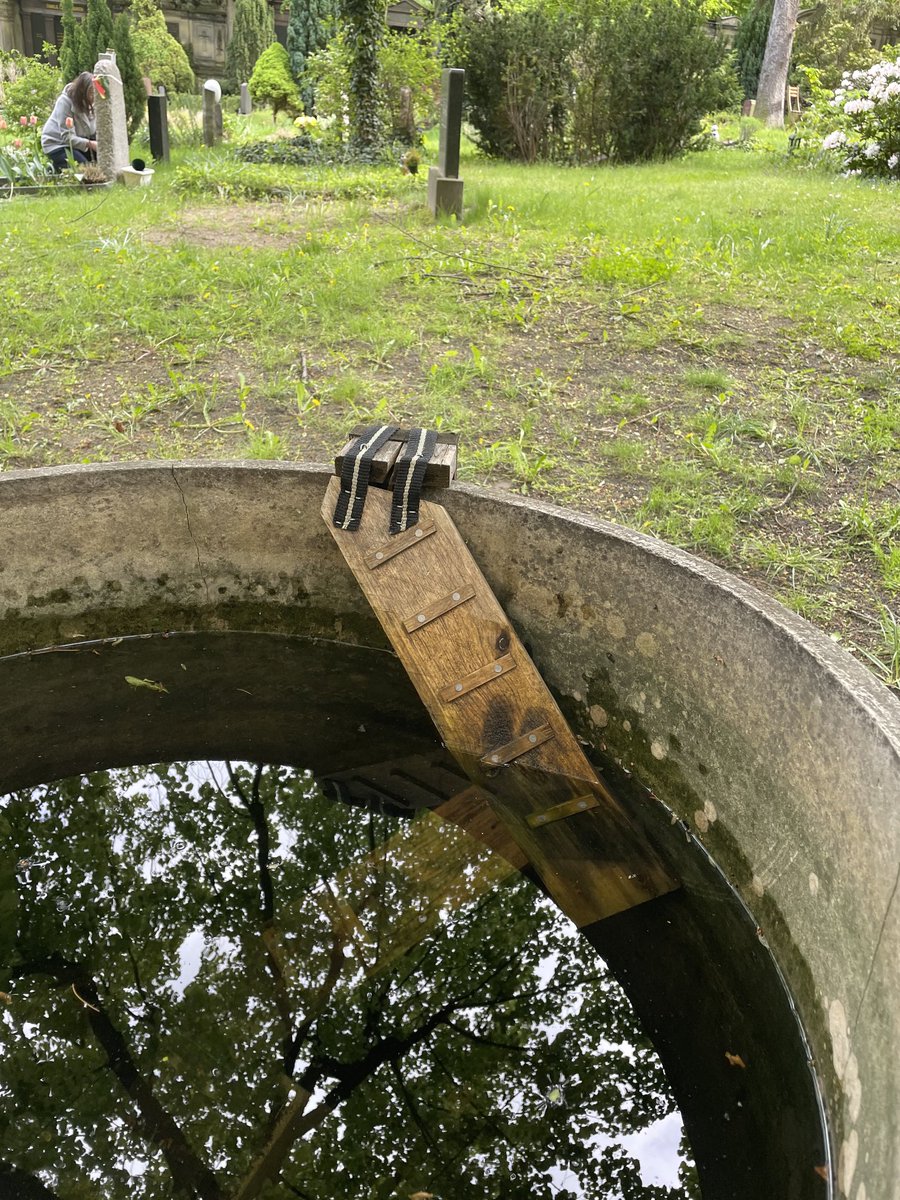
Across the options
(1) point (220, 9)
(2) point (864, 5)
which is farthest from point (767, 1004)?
(1) point (220, 9)

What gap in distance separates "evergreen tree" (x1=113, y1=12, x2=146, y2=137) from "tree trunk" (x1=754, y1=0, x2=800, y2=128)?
37.2 ft

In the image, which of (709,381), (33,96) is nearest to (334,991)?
(709,381)

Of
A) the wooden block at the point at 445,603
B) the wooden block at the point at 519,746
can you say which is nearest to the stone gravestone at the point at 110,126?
the wooden block at the point at 445,603

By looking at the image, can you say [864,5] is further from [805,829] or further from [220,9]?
[805,829]

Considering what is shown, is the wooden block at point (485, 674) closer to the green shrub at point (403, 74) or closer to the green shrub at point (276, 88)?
the green shrub at point (403, 74)

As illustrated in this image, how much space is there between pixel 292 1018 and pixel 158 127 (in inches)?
408

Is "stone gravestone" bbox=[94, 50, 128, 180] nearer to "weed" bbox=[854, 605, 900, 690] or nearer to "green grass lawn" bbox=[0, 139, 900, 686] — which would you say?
"green grass lawn" bbox=[0, 139, 900, 686]

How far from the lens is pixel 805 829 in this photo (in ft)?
8.12

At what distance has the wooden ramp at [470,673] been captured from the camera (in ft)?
10.7

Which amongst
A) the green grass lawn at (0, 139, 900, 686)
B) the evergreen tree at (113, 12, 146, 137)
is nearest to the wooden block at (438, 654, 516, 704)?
the green grass lawn at (0, 139, 900, 686)

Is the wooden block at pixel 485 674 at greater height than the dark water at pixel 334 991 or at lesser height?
greater

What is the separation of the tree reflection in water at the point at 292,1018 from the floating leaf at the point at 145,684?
1.71 ft

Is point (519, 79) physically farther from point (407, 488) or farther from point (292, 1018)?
point (292, 1018)

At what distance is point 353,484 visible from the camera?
Result: 3383 mm
